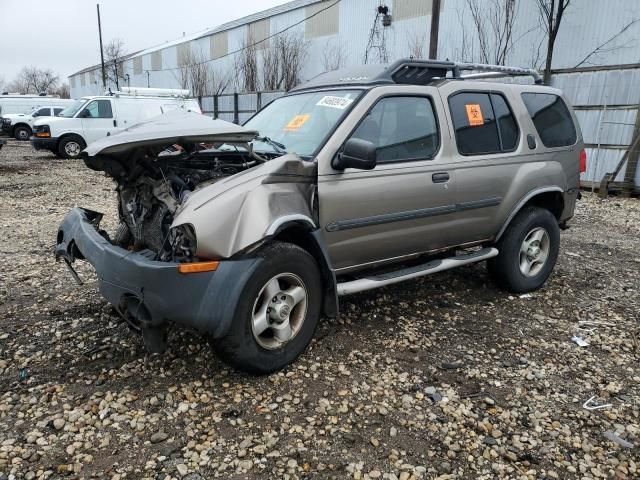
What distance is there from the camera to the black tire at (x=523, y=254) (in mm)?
4672

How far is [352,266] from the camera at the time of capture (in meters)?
3.78

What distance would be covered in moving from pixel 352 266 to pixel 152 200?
147cm

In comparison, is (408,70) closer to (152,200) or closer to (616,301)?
(152,200)

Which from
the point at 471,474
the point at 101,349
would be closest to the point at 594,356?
the point at 471,474

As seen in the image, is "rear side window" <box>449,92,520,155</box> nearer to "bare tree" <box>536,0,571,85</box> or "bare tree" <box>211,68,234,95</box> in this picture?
"bare tree" <box>536,0,571,85</box>

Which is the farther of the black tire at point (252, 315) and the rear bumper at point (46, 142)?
the rear bumper at point (46, 142)

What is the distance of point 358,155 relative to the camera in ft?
10.8

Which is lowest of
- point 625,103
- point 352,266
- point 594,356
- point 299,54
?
point 594,356

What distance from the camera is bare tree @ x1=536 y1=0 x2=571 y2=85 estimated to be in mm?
13831

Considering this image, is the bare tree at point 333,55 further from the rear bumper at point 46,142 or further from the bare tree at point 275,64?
the rear bumper at point 46,142

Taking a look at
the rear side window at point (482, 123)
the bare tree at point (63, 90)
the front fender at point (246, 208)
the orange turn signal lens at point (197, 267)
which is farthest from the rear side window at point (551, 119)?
the bare tree at point (63, 90)

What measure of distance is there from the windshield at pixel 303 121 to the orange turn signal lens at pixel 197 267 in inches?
43.6

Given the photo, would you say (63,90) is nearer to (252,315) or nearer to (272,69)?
(272,69)

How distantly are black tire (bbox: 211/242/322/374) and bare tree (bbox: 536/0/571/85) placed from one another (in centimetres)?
1090
